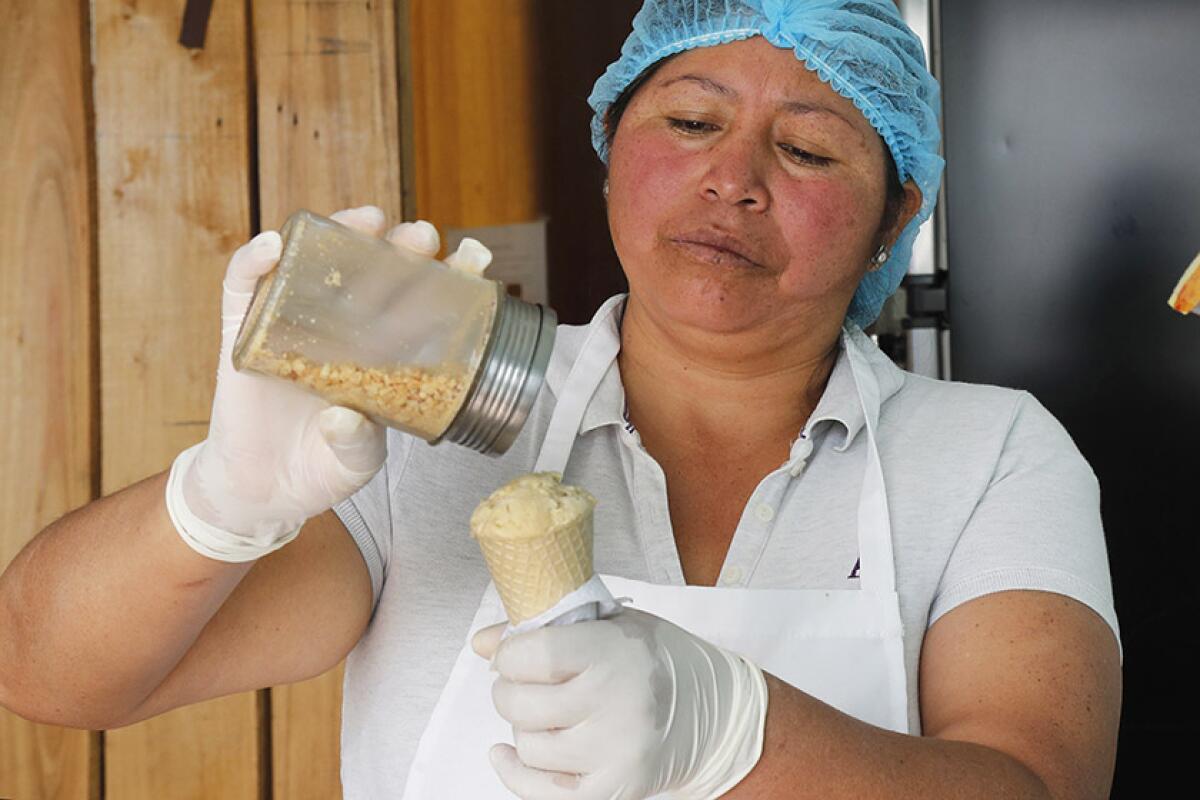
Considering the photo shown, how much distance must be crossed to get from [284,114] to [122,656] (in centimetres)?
114

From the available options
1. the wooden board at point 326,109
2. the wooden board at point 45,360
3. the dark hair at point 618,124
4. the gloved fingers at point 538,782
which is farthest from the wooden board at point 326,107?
the gloved fingers at point 538,782

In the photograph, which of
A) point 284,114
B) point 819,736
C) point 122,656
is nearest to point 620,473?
point 819,736

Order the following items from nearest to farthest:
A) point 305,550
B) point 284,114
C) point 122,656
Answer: point 122,656 < point 305,550 < point 284,114

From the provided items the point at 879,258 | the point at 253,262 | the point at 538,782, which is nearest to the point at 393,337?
the point at 253,262

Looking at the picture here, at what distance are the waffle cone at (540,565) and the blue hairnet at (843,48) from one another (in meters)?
0.75

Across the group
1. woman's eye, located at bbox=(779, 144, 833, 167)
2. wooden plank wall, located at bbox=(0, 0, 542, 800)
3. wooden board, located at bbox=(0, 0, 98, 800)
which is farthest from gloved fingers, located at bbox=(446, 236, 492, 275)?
wooden board, located at bbox=(0, 0, 98, 800)

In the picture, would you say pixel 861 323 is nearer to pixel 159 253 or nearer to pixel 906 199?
pixel 906 199

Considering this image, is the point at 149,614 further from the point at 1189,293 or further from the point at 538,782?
the point at 1189,293

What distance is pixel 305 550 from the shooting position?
4.42ft

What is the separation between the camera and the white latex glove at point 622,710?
3.26 feet

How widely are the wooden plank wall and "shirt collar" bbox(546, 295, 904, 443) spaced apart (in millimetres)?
587

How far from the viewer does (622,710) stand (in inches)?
39.5

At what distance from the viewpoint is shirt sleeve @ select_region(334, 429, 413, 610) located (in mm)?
1413

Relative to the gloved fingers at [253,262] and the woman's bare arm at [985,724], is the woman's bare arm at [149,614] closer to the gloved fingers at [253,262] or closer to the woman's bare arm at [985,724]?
the gloved fingers at [253,262]
